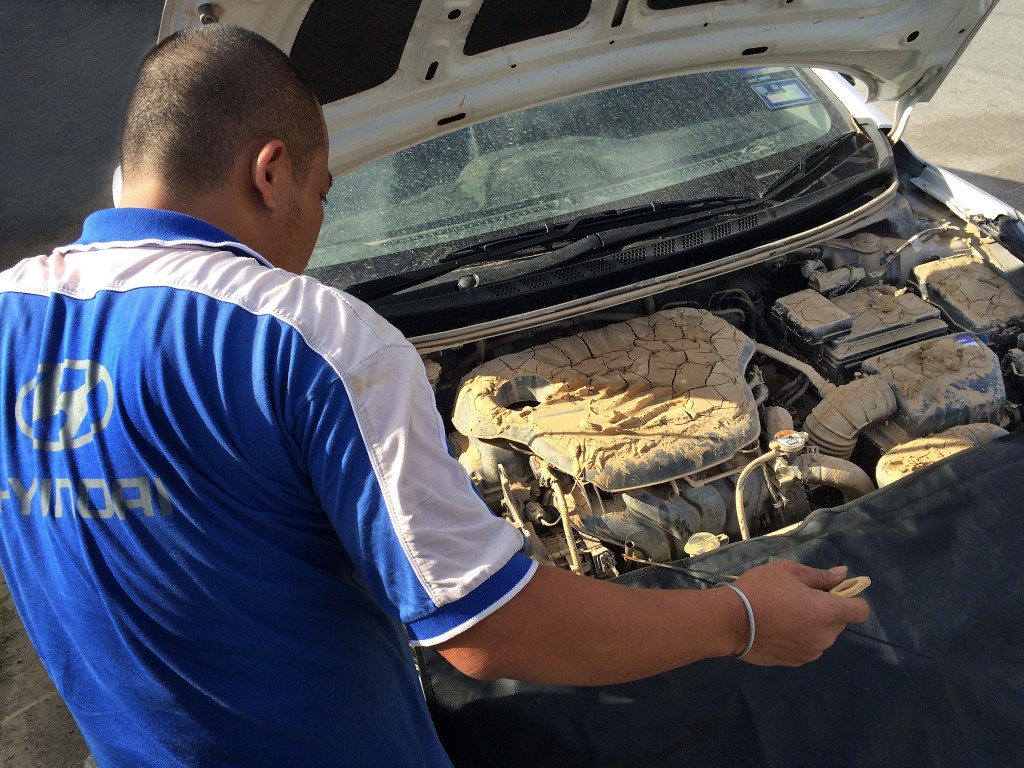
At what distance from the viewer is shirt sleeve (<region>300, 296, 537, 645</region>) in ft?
3.14

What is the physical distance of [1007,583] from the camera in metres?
1.63

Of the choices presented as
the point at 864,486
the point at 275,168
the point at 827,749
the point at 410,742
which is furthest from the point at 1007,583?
the point at 275,168

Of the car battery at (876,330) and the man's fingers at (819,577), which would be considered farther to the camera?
the car battery at (876,330)

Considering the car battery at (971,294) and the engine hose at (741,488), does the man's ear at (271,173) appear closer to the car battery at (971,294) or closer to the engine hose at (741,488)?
the engine hose at (741,488)

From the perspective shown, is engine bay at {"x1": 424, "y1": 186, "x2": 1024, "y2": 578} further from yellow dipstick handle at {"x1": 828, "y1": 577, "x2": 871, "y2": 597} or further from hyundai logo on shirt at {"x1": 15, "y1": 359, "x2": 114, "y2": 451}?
hyundai logo on shirt at {"x1": 15, "y1": 359, "x2": 114, "y2": 451}

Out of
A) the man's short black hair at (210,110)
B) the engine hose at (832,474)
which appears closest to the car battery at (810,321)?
the engine hose at (832,474)

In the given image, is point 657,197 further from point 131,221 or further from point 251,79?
point 131,221

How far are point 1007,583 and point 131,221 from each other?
1.64 m

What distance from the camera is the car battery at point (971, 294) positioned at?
231 centimetres

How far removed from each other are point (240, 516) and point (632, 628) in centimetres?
Answer: 50

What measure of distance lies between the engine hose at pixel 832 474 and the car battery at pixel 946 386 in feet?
0.76

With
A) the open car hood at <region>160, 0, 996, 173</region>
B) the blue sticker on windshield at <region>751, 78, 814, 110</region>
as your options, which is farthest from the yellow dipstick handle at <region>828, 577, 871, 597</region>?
the blue sticker on windshield at <region>751, 78, 814, 110</region>

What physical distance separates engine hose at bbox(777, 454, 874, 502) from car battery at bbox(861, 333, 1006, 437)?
0.76 ft

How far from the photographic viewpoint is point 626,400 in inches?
79.7
